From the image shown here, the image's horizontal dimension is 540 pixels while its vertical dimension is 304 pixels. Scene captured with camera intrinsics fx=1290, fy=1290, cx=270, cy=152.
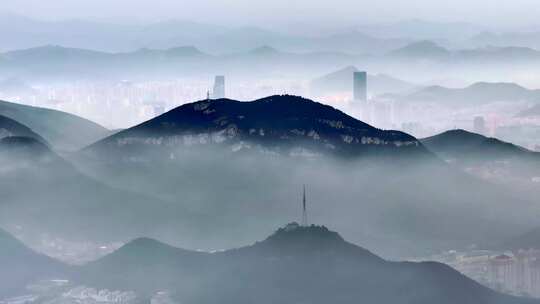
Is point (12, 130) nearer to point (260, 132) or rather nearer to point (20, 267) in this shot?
point (260, 132)

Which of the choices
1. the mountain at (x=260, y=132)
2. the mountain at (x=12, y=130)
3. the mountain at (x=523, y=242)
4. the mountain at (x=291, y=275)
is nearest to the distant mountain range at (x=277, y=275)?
the mountain at (x=291, y=275)

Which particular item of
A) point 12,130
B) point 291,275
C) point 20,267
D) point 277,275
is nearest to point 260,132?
point 12,130

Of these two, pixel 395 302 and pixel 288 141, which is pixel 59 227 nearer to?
pixel 288 141

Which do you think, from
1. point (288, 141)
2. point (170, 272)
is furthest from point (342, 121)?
point (170, 272)

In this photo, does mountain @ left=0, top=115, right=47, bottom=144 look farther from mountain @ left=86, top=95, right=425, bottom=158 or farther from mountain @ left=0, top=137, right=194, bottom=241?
mountain @ left=86, top=95, right=425, bottom=158

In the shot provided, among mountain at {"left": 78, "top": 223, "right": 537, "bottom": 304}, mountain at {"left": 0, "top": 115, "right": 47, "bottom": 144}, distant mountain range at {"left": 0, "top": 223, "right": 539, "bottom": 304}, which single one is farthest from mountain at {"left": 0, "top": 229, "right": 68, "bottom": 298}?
mountain at {"left": 0, "top": 115, "right": 47, "bottom": 144}
